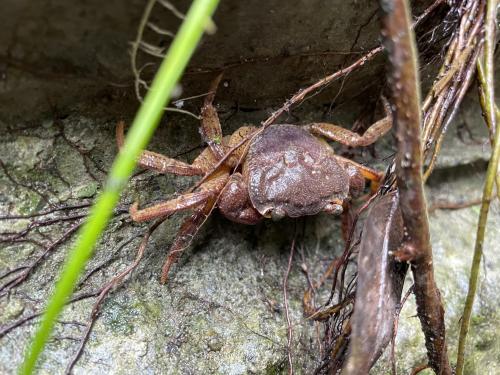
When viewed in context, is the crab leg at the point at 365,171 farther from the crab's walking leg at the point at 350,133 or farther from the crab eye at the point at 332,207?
the crab eye at the point at 332,207

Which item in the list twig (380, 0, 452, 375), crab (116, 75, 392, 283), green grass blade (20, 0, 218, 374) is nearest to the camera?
green grass blade (20, 0, 218, 374)

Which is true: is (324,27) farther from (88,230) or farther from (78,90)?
(88,230)

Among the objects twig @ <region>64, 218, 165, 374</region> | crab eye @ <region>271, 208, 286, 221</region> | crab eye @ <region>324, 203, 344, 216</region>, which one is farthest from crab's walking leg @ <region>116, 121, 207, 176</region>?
crab eye @ <region>324, 203, 344, 216</region>

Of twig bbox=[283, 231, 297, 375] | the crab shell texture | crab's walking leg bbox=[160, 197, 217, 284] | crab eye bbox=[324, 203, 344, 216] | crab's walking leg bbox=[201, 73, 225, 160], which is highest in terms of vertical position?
crab's walking leg bbox=[201, 73, 225, 160]

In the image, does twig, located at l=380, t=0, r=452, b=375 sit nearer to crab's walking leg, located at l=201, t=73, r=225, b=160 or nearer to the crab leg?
the crab leg

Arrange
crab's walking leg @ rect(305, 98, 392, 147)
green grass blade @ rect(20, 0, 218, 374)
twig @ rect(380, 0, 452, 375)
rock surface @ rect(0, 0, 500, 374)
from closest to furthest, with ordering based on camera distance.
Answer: green grass blade @ rect(20, 0, 218, 374)
twig @ rect(380, 0, 452, 375)
rock surface @ rect(0, 0, 500, 374)
crab's walking leg @ rect(305, 98, 392, 147)

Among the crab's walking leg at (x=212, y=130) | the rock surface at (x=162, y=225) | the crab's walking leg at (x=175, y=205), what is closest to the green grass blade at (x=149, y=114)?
the rock surface at (x=162, y=225)

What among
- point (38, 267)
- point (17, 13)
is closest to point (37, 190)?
point (38, 267)
